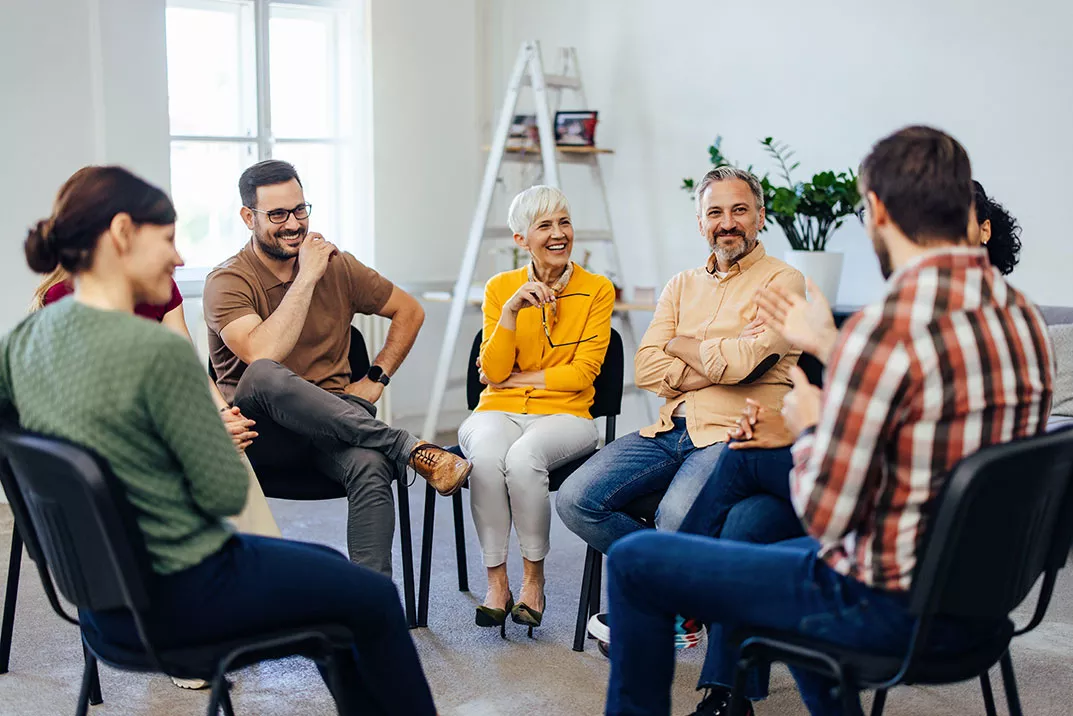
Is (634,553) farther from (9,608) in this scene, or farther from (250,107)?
(250,107)

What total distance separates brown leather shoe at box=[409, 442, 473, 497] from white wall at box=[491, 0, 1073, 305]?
6.67 ft

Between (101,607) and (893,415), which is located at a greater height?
(893,415)

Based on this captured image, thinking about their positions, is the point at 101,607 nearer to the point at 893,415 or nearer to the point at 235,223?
the point at 893,415

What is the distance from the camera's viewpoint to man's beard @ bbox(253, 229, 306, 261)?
9.09 feet

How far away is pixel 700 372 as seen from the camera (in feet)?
8.46

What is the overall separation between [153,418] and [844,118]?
320 centimetres

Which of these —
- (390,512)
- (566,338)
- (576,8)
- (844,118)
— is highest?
(576,8)

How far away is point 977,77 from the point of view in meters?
3.65

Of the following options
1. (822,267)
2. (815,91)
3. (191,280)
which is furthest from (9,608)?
(815,91)

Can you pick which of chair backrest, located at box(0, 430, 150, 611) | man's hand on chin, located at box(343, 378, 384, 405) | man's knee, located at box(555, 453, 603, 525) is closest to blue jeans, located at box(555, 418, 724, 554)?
man's knee, located at box(555, 453, 603, 525)

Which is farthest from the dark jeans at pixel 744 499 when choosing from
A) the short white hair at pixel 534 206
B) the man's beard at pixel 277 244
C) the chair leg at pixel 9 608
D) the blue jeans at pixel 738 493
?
the chair leg at pixel 9 608

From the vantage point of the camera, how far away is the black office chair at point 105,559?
1426 millimetres

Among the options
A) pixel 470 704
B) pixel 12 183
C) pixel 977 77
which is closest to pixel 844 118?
pixel 977 77

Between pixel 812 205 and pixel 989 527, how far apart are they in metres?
2.41
